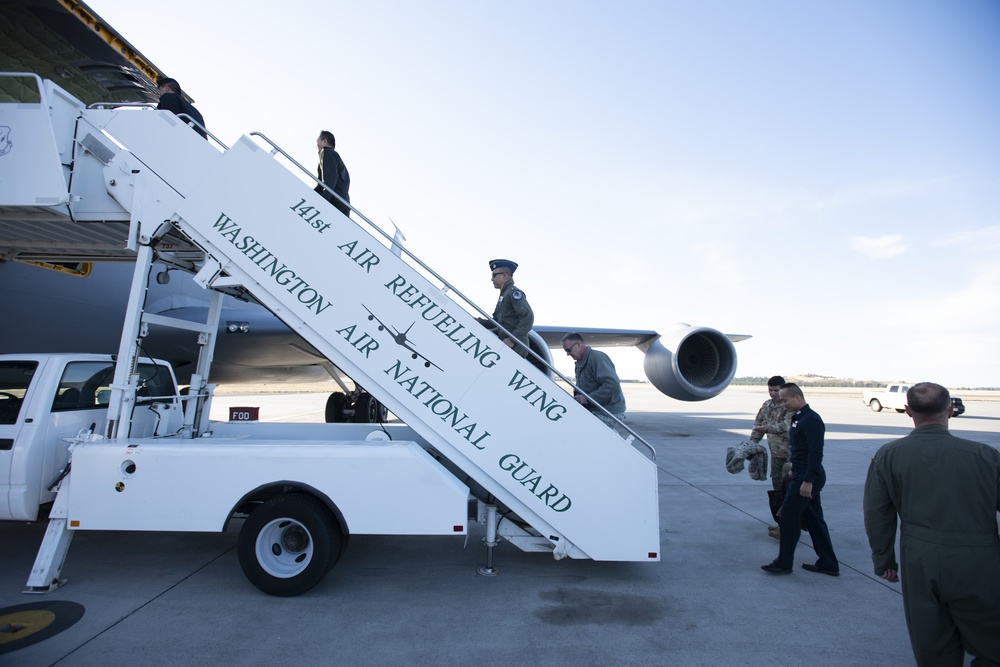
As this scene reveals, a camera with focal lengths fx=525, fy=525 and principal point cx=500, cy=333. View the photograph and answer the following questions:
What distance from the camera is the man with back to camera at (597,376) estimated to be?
497 cm

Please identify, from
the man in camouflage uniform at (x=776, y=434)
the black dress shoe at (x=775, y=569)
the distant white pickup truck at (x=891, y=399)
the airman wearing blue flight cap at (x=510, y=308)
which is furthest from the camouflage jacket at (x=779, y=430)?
the distant white pickup truck at (x=891, y=399)

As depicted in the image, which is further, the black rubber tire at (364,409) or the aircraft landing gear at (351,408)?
the aircraft landing gear at (351,408)

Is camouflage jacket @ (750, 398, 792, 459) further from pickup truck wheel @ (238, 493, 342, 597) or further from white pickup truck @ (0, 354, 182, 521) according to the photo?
white pickup truck @ (0, 354, 182, 521)

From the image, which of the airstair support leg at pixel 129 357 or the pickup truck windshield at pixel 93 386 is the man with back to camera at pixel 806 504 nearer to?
the airstair support leg at pixel 129 357

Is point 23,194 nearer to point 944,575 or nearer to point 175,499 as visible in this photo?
point 175,499

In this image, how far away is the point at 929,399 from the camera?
242 centimetres

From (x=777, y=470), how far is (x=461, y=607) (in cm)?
345

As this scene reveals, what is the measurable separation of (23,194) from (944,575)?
614cm

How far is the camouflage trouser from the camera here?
5.11 m

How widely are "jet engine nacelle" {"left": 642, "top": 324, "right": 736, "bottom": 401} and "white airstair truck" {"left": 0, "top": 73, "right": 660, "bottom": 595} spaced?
693cm

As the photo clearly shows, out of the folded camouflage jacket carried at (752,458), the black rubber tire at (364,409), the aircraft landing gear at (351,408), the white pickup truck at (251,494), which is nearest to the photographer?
the white pickup truck at (251,494)

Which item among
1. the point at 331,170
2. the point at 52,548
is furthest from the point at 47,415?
the point at 331,170

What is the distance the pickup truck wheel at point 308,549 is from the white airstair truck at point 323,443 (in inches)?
0.4

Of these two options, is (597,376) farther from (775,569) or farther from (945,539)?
(945,539)
